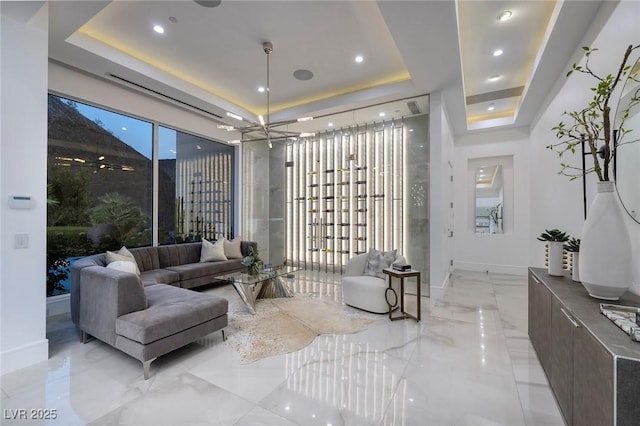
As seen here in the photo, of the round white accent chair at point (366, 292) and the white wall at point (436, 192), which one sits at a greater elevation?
the white wall at point (436, 192)

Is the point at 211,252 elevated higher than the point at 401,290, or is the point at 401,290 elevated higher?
the point at 211,252

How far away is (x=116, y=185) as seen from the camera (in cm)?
460

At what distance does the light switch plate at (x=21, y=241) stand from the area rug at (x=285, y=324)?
2068 mm

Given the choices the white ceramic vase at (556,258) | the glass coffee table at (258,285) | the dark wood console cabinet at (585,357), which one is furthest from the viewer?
the glass coffee table at (258,285)

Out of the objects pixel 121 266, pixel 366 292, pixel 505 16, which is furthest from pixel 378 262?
pixel 505 16

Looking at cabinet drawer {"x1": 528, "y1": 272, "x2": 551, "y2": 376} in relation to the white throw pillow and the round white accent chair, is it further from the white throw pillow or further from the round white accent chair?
the white throw pillow

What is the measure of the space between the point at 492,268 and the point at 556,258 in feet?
15.0

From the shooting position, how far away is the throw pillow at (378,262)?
408 centimetres

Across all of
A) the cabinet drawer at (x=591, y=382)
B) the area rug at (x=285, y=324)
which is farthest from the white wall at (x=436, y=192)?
the cabinet drawer at (x=591, y=382)

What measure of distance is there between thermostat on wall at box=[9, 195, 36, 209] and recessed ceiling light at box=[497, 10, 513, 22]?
5264 mm

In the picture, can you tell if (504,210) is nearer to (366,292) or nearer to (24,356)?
(366,292)

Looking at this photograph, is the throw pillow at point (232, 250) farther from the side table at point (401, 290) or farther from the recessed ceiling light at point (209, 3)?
the recessed ceiling light at point (209, 3)

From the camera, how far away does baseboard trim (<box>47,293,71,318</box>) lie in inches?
148

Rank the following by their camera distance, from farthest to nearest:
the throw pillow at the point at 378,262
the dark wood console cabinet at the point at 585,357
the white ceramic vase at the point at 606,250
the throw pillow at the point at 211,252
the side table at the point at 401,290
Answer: the throw pillow at the point at 211,252, the throw pillow at the point at 378,262, the side table at the point at 401,290, the white ceramic vase at the point at 606,250, the dark wood console cabinet at the point at 585,357
